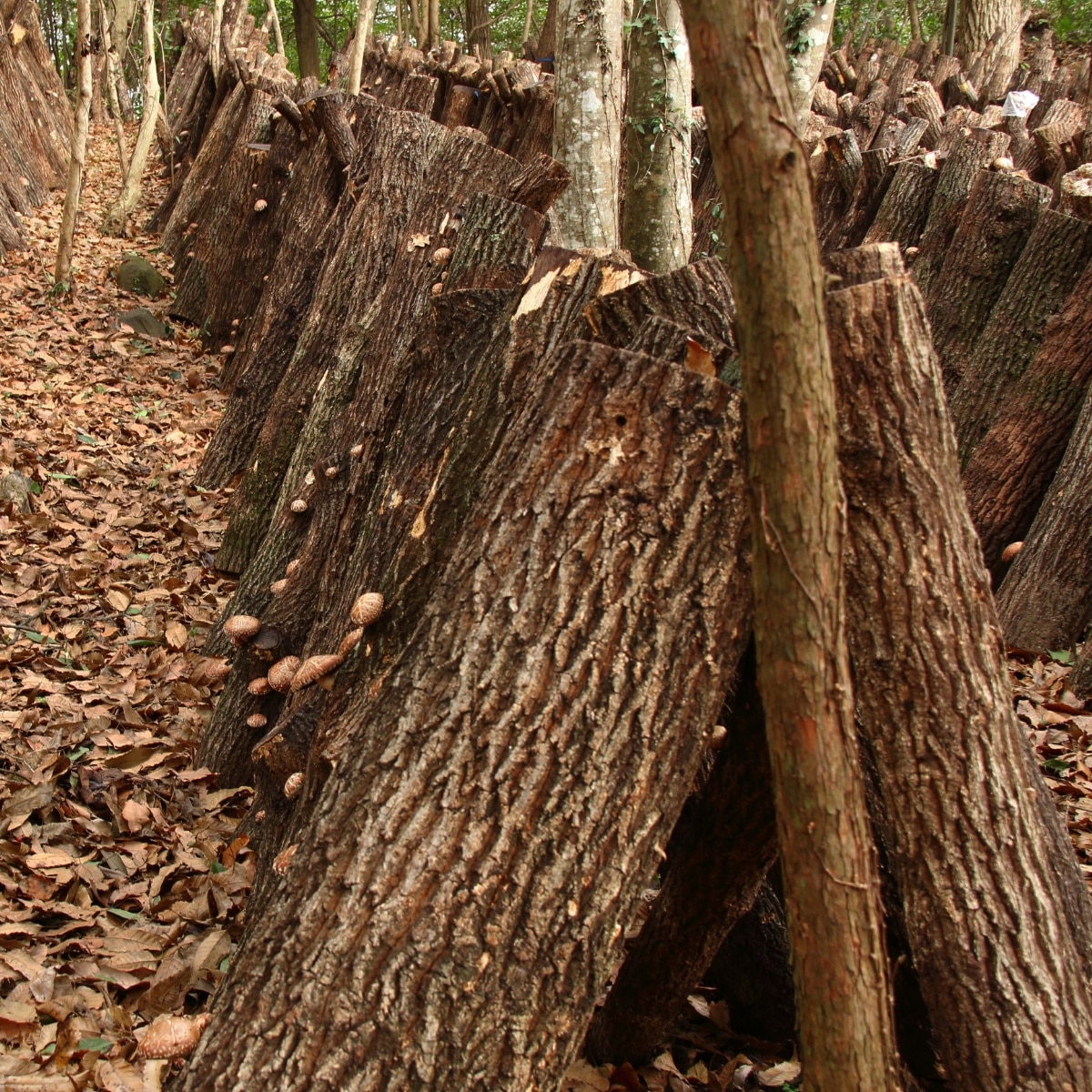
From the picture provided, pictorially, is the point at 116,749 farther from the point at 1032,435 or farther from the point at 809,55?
the point at 809,55

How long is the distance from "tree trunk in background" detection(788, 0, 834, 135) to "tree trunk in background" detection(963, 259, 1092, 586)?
3.42m

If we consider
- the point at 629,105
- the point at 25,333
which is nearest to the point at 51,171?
the point at 25,333

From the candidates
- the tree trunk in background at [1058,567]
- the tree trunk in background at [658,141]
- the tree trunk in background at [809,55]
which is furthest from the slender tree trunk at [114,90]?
the tree trunk in background at [1058,567]

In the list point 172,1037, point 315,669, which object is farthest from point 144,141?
point 172,1037

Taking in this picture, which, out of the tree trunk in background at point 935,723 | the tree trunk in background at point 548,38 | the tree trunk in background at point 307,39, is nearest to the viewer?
the tree trunk in background at point 935,723

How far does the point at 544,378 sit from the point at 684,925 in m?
1.58

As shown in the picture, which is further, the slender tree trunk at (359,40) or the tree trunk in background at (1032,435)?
the slender tree trunk at (359,40)

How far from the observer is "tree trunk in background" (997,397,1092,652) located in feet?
15.4

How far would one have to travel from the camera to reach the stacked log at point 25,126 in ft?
39.2

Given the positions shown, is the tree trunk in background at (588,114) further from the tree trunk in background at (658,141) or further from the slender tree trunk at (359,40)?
the slender tree trunk at (359,40)

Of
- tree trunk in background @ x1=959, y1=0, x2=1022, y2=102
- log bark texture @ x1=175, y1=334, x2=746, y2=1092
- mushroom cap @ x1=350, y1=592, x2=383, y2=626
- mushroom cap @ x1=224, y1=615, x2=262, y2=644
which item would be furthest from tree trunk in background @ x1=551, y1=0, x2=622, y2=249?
tree trunk in background @ x1=959, y1=0, x2=1022, y2=102

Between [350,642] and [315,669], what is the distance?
9.6 inches

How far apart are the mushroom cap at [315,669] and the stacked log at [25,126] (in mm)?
9618

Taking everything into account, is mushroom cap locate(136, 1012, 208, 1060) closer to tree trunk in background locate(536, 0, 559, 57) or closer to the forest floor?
the forest floor
